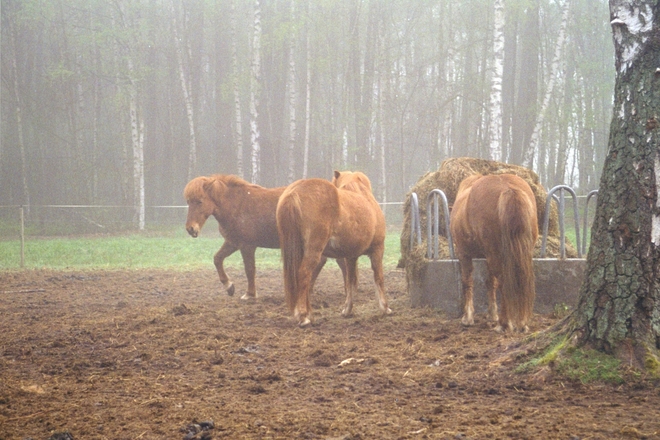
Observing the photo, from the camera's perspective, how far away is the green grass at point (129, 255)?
47.5ft

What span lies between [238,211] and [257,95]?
20.6 metres

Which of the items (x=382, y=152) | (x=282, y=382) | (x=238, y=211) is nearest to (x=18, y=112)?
(x=382, y=152)

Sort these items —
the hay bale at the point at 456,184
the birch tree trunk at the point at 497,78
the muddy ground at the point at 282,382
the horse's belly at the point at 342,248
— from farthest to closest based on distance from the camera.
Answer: the birch tree trunk at the point at 497,78, the hay bale at the point at 456,184, the horse's belly at the point at 342,248, the muddy ground at the point at 282,382

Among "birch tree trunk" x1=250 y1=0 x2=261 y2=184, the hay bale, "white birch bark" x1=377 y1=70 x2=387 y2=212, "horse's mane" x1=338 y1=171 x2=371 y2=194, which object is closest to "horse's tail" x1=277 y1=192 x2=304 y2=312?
"horse's mane" x1=338 y1=171 x2=371 y2=194

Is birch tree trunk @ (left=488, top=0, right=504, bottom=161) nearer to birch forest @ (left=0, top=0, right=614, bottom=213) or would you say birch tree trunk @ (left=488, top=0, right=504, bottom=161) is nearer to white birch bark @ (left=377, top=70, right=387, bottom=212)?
birch forest @ (left=0, top=0, right=614, bottom=213)

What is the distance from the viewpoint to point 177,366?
481cm

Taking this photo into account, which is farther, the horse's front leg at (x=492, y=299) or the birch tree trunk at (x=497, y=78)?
the birch tree trunk at (x=497, y=78)

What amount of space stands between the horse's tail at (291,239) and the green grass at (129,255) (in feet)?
22.8

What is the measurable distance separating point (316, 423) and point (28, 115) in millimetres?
32176

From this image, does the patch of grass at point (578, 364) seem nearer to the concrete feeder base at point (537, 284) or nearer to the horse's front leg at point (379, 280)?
the concrete feeder base at point (537, 284)

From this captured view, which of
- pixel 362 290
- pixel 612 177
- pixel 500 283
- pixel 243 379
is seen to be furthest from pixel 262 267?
pixel 612 177

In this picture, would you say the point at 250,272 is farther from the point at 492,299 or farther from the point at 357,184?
the point at 492,299

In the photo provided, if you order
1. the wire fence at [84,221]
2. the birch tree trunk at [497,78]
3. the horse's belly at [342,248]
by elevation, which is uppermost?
the birch tree trunk at [497,78]

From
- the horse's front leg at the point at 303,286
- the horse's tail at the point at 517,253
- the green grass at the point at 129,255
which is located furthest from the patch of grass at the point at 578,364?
the green grass at the point at 129,255
